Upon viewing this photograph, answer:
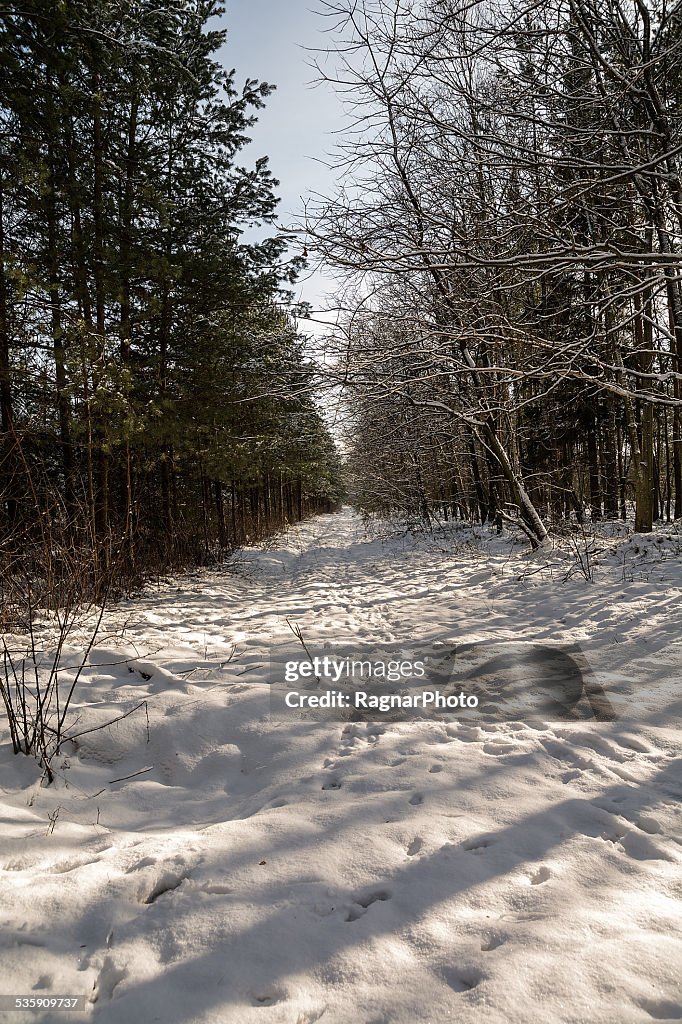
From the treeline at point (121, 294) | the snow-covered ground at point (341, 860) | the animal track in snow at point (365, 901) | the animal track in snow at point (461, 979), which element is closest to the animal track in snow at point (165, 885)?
the snow-covered ground at point (341, 860)

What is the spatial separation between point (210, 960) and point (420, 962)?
65cm

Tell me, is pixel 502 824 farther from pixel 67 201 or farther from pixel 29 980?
pixel 67 201

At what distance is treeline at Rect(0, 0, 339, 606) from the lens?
6523mm

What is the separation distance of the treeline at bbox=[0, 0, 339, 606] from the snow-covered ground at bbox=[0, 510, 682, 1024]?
2.46 m

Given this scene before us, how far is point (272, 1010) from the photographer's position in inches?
56.7

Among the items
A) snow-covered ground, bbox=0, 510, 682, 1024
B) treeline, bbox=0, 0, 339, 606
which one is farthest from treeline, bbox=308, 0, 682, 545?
snow-covered ground, bbox=0, 510, 682, 1024

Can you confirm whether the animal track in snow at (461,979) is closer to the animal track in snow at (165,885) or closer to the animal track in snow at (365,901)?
the animal track in snow at (365,901)

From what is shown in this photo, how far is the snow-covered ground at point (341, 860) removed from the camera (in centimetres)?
148

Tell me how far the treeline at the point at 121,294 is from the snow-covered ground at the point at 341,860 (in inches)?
96.7

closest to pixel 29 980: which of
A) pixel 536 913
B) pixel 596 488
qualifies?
pixel 536 913

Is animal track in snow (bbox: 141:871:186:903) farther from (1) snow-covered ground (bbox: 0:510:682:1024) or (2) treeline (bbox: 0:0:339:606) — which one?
(2) treeline (bbox: 0:0:339:606)

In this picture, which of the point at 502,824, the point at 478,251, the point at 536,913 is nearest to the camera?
the point at 536,913

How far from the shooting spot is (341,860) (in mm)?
2074

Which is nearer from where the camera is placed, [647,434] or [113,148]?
[113,148]
